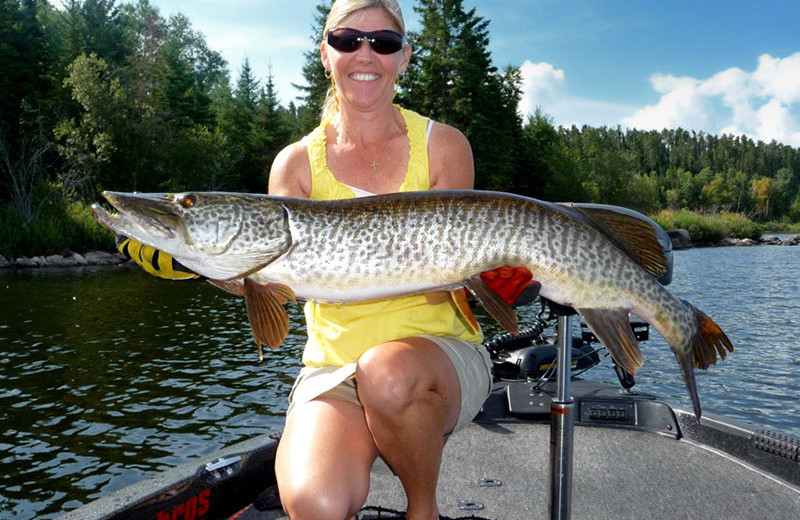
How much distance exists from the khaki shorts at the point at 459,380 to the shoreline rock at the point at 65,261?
24.4 m

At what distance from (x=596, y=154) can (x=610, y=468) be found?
68.1 metres

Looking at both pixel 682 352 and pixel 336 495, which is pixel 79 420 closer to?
pixel 336 495

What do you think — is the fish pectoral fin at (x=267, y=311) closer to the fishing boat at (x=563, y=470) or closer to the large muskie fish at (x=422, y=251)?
the large muskie fish at (x=422, y=251)

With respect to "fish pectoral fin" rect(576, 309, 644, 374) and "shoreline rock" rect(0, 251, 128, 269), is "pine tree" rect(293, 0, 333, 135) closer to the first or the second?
"shoreline rock" rect(0, 251, 128, 269)

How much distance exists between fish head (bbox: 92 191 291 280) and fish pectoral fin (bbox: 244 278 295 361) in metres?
0.08

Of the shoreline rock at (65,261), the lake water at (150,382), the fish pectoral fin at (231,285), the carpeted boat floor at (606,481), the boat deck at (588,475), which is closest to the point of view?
the fish pectoral fin at (231,285)

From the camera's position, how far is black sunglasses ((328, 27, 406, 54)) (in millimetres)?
2650

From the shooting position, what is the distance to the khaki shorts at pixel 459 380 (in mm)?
2260

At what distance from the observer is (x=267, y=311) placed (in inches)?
91.3

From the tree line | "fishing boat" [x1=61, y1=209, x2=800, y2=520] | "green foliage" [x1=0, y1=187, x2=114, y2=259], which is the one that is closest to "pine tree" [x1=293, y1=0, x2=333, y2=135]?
the tree line

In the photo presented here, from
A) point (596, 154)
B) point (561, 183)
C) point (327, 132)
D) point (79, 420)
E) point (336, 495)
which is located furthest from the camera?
point (596, 154)

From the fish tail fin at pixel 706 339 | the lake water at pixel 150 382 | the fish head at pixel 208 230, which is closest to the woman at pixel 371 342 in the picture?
the fish head at pixel 208 230

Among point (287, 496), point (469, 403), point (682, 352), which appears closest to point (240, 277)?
point (287, 496)

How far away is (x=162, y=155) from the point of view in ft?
117
